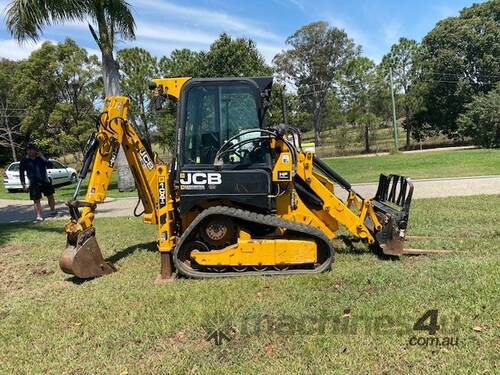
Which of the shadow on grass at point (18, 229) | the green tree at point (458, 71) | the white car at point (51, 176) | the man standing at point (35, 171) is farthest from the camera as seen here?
the green tree at point (458, 71)

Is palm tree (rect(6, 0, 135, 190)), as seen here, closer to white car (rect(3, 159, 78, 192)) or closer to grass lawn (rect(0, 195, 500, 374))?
white car (rect(3, 159, 78, 192))

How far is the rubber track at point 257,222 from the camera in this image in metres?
5.29

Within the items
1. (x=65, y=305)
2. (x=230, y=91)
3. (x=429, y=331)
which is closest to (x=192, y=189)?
(x=230, y=91)

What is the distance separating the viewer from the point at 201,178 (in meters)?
5.31

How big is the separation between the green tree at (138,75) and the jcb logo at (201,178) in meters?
23.1

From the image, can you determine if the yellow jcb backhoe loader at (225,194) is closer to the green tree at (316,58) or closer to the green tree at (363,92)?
the green tree at (363,92)

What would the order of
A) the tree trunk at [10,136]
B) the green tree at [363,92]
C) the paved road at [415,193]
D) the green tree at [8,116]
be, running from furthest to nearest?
the green tree at [363,92] < the green tree at [8,116] < the tree trunk at [10,136] < the paved road at [415,193]

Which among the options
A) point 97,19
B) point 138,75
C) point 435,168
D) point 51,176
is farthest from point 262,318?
point 138,75

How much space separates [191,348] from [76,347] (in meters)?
1.03

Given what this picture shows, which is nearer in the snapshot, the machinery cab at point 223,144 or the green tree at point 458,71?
the machinery cab at point 223,144

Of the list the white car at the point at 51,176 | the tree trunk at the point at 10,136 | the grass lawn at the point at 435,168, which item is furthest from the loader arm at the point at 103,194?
the tree trunk at the point at 10,136

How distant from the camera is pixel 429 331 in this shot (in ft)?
12.2

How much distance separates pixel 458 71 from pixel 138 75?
31676 millimetres

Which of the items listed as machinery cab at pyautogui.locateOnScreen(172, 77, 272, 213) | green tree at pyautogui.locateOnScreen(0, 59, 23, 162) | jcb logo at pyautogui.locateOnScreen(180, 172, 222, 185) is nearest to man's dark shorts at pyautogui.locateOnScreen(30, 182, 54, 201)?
machinery cab at pyautogui.locateOnScreen(172, 77, 272, 213)
